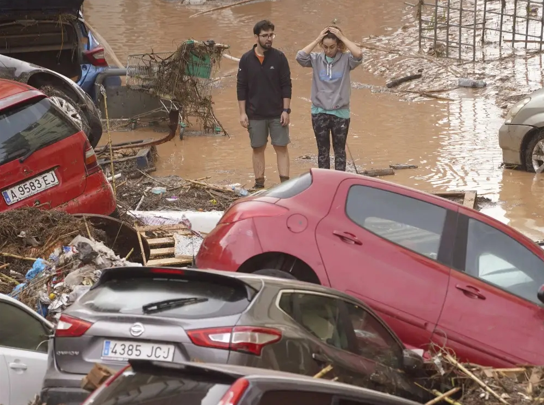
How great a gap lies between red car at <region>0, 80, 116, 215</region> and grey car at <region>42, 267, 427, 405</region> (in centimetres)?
324

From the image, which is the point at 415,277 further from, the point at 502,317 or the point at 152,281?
the point at 152,281

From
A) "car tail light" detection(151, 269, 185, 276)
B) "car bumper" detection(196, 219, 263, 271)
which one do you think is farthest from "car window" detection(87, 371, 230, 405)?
"car bumper" detection(196, 219, 263, 271)

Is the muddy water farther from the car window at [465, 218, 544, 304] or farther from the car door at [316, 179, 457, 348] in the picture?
the car door at [316, 179, 457, 348]

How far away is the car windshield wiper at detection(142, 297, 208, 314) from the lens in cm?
457

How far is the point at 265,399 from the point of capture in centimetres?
333

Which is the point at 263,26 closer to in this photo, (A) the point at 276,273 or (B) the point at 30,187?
(B) the point at 30,187

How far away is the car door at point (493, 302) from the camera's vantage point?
6.10 meters

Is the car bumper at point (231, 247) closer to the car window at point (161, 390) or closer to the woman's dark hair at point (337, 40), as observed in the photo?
the car window at point (161, 390)

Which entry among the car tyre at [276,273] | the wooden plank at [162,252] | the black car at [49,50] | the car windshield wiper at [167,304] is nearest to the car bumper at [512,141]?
the black car at [49,50]

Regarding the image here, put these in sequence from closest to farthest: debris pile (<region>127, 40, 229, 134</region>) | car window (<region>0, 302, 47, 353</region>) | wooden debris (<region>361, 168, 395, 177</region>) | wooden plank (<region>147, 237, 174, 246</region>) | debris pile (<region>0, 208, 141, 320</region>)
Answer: car window (<region>0, 302, 47, 353</region>), debris pile (<region>0, 208, 141, 320</region>), wooden plank (<region>147, 237, 174, 246</region>), wooden debris (<region>361, 168, 395, 177</region>), debris pile (<region>127, 40, 229, 134</region>)

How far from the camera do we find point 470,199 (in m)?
10.4

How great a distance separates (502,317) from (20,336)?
10.1ft

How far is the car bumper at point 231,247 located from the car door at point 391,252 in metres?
0.47

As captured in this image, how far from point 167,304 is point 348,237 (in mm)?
2002
